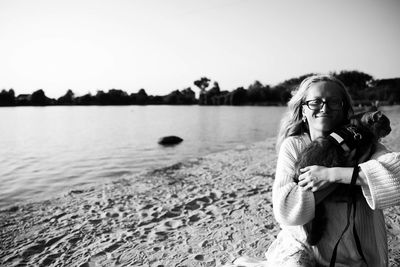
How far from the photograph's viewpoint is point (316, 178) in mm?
1803

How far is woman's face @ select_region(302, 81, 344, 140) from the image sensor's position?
2146mm

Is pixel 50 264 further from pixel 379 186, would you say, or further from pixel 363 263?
pixel 379 186

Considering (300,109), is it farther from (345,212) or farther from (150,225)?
(150,225)

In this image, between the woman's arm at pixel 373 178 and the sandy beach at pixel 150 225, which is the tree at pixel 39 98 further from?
the woman's arm at pixel 373 178

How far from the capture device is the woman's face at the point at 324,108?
215 cm

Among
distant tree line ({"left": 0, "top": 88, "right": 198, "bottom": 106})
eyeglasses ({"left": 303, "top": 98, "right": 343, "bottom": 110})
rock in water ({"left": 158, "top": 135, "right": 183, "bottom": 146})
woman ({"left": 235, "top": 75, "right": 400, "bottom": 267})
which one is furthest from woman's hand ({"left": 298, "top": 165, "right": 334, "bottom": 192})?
distant tree line ({"left": 0, "top": 88, "right": 198, "bottom": 106})

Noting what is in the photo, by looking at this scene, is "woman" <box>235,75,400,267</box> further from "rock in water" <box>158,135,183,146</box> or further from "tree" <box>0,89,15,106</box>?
"tree" <box>0,89,15,106</box>

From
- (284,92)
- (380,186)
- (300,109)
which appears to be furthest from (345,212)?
(284,92)

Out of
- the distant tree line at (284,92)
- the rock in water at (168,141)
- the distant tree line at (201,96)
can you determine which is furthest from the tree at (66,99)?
the rock in water at (168,141)

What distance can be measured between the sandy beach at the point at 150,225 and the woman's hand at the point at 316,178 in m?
2.37

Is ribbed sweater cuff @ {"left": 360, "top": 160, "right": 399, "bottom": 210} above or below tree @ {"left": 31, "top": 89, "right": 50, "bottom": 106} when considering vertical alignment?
below

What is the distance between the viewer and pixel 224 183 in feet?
25.3

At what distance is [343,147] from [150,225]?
4.16 meters

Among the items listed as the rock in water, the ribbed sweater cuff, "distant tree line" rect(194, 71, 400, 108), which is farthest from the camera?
"distant tree line" rect(194, 71, 400, 108)
